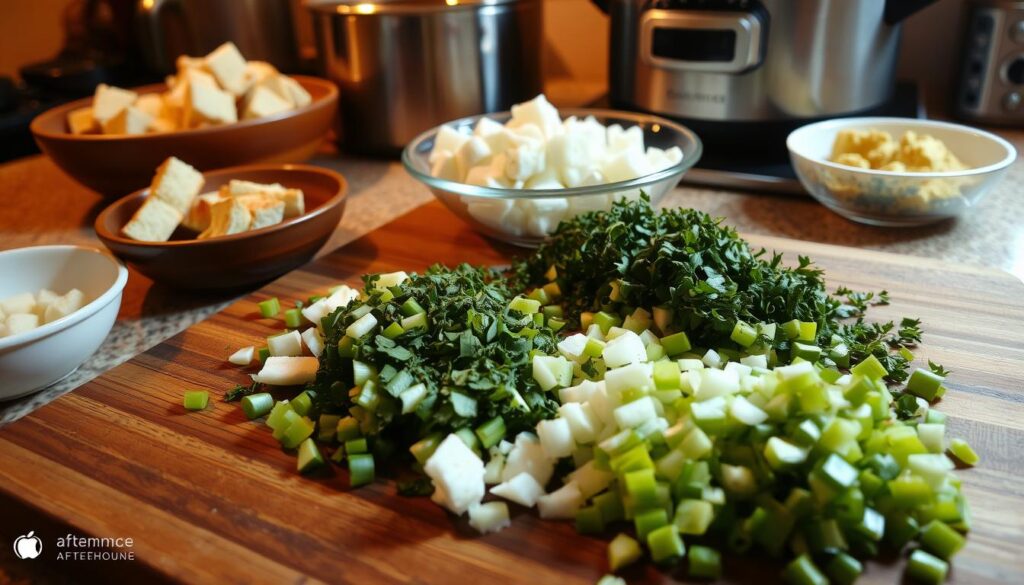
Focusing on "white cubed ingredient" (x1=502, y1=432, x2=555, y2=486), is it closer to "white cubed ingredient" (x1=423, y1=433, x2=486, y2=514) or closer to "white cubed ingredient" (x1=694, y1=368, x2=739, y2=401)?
"white cubed ingredient" (x1=423, y1=433, x2=486, y2=514)

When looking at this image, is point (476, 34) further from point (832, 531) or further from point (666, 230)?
point (832, 531)

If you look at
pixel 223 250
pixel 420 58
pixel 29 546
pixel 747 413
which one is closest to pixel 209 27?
pixel 420 58

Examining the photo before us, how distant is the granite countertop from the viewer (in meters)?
1.31

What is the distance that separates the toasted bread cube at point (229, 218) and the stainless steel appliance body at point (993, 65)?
181 centimetres

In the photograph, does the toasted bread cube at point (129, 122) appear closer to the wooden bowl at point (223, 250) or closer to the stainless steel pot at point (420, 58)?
the wooden bowl at point (223, 250)

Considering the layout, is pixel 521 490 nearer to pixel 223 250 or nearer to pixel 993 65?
pixel 223 250

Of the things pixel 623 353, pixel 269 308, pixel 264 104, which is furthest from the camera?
pixel 264 104

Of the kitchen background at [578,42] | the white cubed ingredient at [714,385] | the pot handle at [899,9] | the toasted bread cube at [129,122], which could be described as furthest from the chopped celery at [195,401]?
the kitchen background at [578,42]

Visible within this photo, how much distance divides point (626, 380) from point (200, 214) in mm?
921

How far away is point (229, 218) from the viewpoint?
133cm

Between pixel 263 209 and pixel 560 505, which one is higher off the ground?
pixel 263 209

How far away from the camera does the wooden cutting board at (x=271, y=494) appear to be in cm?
79

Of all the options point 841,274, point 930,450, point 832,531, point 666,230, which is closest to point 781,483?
point 832,531

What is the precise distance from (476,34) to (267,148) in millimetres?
603
